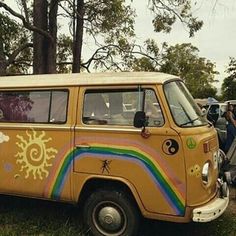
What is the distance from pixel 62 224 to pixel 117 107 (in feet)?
6.27

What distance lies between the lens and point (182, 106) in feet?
19.5

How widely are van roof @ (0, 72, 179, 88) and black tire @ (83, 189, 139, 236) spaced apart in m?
1.40

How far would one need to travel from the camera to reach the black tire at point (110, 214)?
5863 mm

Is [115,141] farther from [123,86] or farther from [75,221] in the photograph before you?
[75,221]

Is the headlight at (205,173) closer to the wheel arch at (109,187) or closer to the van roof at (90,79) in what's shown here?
the wheel arch at (109,187)

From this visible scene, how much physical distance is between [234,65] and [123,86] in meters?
38.7

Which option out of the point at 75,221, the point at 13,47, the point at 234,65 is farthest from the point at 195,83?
the point at 75,221

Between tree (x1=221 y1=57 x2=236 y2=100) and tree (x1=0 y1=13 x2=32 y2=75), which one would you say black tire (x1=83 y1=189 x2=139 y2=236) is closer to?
tree (x1=0 y1=13 x2=32 y2=75)

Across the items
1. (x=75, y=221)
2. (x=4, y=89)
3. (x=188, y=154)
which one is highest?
(x=4, y=89)

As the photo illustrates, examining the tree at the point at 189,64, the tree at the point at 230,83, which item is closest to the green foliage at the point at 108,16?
the tree at the point at 189,64

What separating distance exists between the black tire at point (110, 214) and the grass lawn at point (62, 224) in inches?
11.6

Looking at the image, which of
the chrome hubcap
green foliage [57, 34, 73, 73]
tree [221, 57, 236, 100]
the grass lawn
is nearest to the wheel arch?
the chrome hubcap

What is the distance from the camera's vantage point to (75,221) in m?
6.84

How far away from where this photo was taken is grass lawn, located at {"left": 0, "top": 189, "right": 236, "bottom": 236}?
6.38m
